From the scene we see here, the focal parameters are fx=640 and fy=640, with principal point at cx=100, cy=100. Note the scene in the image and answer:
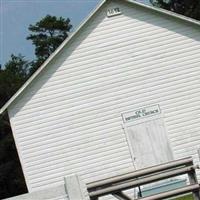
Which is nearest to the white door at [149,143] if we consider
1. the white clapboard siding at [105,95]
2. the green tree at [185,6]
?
the white clapboard siding at [105,95]

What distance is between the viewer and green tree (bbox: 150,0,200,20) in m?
45.8

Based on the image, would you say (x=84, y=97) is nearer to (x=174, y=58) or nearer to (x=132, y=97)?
(x=132, y=97)

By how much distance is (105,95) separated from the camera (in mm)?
22141

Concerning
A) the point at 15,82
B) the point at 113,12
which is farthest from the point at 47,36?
the point at 113,12

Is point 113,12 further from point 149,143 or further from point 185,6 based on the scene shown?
point 185,6

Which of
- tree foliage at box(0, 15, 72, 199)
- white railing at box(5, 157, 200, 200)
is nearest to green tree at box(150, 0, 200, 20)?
tree foliage at box(0, 15, 72, 199)

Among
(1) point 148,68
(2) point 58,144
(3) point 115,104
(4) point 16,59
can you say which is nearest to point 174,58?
(1) point 148,68

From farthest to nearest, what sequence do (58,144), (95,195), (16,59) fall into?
(16,59) → (58,144) → (95,195)

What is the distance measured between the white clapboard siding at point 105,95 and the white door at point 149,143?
10.2 inches

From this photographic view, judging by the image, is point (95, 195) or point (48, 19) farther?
point (48, 19)

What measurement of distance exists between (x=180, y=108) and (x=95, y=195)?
15.1 meters

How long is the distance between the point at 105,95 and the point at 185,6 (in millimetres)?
28539

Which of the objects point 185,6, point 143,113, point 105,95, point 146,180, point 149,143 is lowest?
point 146,180

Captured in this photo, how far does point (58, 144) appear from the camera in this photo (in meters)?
21.9
